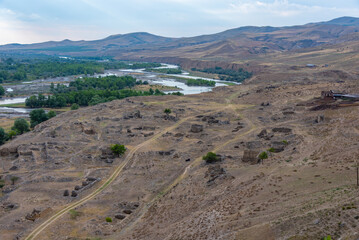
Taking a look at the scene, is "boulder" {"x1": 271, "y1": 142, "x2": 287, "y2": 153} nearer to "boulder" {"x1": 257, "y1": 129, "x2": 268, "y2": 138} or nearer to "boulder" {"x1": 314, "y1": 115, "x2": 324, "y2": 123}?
"boulder" {"x1": 257, "y1": 129, "x2": 268, "y2": 138}

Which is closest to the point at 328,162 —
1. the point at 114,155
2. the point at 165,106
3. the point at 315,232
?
the point at 315,232

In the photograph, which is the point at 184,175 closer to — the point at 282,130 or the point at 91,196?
the point at 91,196

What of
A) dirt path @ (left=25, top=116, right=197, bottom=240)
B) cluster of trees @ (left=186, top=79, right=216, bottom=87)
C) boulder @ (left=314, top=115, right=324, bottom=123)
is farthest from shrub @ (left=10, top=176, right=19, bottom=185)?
cluster of trees @ (left=186, top=79, right=216, bottom=87)

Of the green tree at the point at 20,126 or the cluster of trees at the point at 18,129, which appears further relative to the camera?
the green tree at the point at 20,126

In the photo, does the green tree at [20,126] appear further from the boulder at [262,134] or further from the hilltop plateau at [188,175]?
the boulder at [262,134]

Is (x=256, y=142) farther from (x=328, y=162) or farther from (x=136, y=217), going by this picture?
(x=136, y=217)

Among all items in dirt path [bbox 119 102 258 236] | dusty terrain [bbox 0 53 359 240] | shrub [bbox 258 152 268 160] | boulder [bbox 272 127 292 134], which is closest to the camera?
dusty terrain [bbox 0 53 359 240]

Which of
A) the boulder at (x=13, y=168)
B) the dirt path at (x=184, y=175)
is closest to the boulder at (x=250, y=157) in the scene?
the dirt path at (x=184, y=175)
